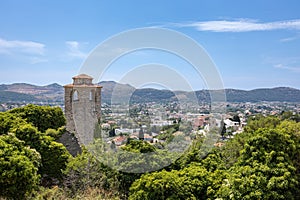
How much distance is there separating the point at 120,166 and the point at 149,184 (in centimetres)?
187

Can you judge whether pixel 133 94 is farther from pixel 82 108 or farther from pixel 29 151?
pixel 82 108

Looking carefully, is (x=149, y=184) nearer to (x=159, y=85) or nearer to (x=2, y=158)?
(x=159, y=85)

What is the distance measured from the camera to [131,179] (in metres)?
9.21

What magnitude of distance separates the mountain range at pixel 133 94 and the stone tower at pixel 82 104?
3.20ft

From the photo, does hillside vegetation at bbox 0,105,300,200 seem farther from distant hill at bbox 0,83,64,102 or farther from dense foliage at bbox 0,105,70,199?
distant hill at bbox 0,83,64,102

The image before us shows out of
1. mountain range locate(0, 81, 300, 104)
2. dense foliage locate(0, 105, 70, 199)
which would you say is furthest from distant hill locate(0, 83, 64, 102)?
dense foliage locate(0, 105, 70, 199)

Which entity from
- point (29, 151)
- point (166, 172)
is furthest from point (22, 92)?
point (166, 172)

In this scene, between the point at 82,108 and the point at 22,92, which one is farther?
the point at 22,92

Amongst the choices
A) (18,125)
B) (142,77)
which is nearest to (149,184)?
(142,77)

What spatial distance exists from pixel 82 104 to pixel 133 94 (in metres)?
6.57

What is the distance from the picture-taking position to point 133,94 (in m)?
9.20

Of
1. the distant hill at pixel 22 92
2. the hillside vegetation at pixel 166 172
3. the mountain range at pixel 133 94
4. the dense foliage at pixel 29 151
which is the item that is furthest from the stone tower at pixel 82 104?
the distant hill at pixel 22 92

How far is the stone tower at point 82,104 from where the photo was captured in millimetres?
14789

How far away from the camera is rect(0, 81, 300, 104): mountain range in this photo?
9078 mm
